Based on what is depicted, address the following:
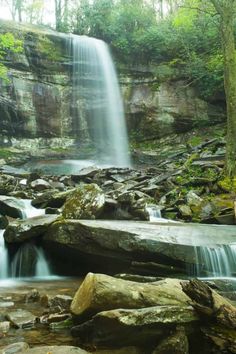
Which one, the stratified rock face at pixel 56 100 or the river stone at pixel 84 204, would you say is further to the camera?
the stratified rock face at pixel 56 100

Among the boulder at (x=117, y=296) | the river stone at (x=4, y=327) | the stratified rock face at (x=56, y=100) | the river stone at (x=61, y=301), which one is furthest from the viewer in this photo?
the stratified rock face at (x=56, y=100)

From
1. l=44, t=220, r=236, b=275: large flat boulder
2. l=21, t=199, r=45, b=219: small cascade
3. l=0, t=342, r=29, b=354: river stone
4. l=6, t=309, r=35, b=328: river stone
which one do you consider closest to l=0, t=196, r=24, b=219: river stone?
l=21, t=199, r=45, b=219: small cascade

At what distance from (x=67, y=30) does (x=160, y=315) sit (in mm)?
24719

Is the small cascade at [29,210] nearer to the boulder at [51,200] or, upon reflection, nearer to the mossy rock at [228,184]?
the boulder at [51,200]

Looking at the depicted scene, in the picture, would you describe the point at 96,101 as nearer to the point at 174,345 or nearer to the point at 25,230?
the point at 25,230

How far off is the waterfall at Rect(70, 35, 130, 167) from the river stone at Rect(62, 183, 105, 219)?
13828 mm

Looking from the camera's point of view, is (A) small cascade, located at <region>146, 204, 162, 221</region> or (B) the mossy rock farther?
(B) the mossy rock

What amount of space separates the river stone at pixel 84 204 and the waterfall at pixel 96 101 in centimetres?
1383

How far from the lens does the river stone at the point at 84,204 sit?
317 inches

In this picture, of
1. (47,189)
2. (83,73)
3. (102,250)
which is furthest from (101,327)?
(83,73)

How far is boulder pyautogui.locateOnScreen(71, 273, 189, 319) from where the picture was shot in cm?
393

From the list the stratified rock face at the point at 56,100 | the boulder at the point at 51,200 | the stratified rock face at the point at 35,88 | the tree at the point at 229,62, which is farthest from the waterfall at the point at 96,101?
the boulder at the point at 51,200

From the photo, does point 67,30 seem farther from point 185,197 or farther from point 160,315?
point 160,315

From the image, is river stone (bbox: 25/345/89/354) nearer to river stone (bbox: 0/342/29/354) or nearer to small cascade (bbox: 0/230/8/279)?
river stone (bbox: 0/342/29/354)
